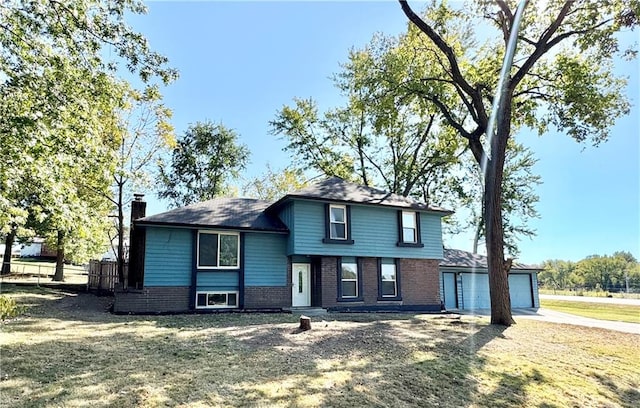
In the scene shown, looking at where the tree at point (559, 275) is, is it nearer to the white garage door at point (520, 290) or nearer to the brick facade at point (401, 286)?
the white garage door at point (520, 290)

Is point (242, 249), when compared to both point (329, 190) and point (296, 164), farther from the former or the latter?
point (296, 164)

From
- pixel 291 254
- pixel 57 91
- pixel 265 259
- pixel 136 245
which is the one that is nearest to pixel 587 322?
pixel 291 254

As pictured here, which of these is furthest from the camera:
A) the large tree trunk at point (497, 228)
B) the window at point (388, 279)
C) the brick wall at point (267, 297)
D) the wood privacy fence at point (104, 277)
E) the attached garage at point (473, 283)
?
the attached garage at point (473, 283)

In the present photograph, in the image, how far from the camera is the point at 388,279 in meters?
17.5

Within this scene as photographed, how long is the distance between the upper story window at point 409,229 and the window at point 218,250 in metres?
7.54

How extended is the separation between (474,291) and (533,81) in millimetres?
13202

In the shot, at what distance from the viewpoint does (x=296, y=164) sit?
29.0m

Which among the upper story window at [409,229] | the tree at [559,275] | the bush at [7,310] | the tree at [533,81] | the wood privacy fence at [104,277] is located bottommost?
the tree at [559,275]

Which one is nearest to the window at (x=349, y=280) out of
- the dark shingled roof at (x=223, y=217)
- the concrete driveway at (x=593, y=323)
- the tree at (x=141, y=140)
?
the dark shingled roof at (x=223, y=217)

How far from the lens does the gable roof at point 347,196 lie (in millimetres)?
15984

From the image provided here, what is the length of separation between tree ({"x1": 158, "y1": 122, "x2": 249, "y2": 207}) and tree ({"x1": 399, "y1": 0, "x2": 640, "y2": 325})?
1758cm

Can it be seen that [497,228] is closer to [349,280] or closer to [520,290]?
[349,280]

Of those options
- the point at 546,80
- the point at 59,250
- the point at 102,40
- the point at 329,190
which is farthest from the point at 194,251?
the point at 546,80

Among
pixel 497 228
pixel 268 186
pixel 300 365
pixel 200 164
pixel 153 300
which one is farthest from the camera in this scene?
pixel 268 186
